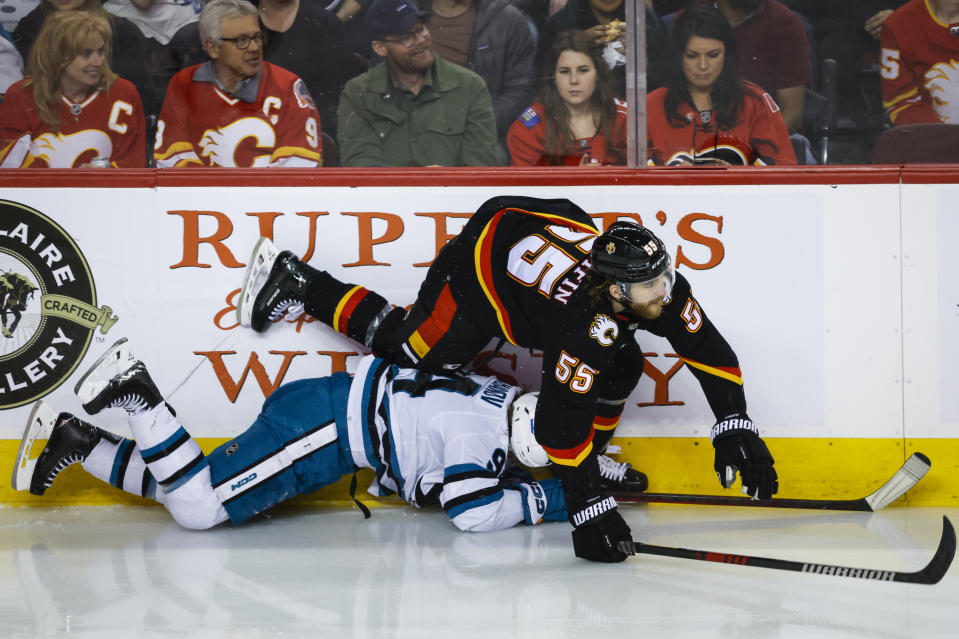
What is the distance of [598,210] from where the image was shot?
10.7 ft

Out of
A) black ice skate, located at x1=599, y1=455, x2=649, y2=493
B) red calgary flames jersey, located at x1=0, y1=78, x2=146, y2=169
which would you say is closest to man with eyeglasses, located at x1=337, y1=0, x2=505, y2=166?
red calgary flames jersey, located at x1=0, y1=78, x2=146, y2=169

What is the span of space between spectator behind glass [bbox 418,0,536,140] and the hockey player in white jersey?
968mm

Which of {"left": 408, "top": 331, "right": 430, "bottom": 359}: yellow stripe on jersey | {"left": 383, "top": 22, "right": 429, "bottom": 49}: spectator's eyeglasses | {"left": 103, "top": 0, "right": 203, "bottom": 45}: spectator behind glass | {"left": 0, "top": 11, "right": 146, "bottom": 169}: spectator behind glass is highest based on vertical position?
{"left": 103, "top": 0, "right": 203, "bottom": 45}: spectator behind glass

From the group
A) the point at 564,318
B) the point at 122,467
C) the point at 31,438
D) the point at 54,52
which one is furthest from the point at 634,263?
the point at 54,52

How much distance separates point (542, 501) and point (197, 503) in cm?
104

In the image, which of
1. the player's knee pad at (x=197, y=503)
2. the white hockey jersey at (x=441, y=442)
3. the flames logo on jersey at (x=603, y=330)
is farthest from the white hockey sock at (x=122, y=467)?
the flames logo on jersey at (x=603, y=330)

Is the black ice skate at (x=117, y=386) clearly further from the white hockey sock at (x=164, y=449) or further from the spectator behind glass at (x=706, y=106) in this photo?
A: the spectator behind glass at (x=706, y=106)

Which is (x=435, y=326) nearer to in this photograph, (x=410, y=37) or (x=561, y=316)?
(x=561, y=316)

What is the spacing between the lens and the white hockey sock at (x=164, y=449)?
287cm

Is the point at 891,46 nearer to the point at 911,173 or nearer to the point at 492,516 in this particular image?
the point at 911,173

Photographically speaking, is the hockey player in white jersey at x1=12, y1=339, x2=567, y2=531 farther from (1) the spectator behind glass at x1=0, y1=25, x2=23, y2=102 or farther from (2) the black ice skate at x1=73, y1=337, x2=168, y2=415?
(1) the spectator behind glass at x1=0, y1=25, x2=23, y2=102

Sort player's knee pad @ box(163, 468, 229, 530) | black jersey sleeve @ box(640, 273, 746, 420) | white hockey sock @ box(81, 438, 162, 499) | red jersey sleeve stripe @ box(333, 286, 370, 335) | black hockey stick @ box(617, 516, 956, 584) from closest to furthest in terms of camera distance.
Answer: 1. black hockey stick @ box(617, 516, 956, 584)
2. black jersey sleeve @ box(640, 273, 746, 420)
3. player's knee pad @ box(163, 468, 229, 530)
4. white hockey sock @ box(81, 438, 162, 499)
5. red jersey sleeve stripe @ box(333, 286, 370, 335)

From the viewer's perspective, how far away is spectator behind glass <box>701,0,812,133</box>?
3279mm

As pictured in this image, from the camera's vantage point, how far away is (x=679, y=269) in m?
3.27
